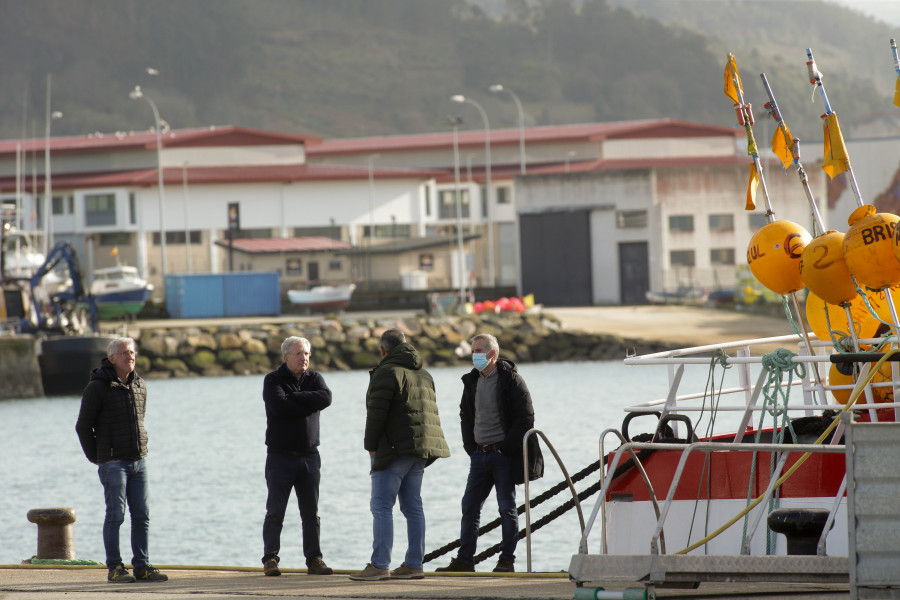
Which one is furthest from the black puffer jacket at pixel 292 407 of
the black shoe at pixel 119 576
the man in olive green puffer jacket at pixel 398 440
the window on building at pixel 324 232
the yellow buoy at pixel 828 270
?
the window on building at pixel 324 232

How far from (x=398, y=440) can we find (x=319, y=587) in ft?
3.82

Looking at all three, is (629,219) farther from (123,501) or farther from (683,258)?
(123,501)

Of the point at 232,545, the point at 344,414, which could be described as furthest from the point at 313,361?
the point at 232,545

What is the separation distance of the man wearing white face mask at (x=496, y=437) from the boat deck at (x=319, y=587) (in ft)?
2.62

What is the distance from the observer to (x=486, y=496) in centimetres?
1035

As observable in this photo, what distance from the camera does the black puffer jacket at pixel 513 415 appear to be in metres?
10.1

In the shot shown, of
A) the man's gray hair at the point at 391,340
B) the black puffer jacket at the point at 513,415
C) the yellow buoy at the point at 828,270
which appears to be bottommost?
the black puffer jacket at the point at 513,415

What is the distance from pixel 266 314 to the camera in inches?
2463

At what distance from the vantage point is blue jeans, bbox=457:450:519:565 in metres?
10.3

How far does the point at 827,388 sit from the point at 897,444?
1907 millimetres

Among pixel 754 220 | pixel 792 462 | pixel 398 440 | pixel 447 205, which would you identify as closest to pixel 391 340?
pixel 398 440

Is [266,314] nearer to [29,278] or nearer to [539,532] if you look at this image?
[29,278]

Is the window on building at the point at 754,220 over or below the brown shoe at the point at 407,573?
over

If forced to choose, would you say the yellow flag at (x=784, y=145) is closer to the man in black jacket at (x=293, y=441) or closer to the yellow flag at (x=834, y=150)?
the yellow flag at (x=834, y=150)
